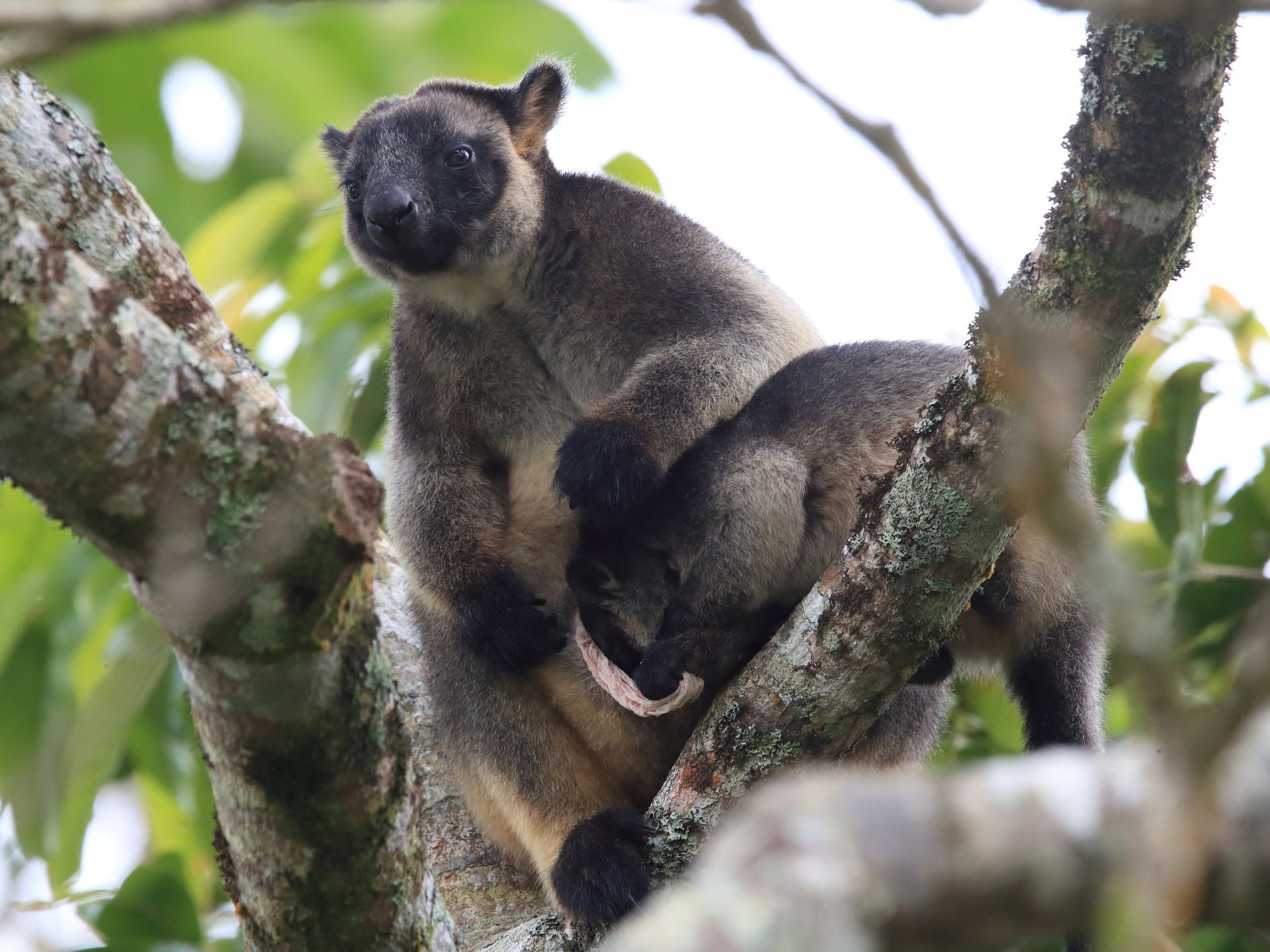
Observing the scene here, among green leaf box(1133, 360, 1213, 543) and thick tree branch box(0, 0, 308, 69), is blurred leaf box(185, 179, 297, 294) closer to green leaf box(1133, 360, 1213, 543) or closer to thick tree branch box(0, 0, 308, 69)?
green leaf box(1133, 360, 1213, 543)

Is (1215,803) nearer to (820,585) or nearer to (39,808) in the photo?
(820,585)

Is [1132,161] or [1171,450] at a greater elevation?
[1132,161]

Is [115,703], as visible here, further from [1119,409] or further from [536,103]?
[1119,409]

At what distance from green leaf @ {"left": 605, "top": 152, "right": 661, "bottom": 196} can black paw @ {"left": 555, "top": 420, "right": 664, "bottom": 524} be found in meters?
2.33

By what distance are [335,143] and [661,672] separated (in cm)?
374

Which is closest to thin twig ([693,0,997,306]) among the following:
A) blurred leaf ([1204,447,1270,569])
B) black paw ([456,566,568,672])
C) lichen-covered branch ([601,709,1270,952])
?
lichen-covered branch ([601,709,1270,952])

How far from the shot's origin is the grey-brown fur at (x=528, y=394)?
16.4 feet

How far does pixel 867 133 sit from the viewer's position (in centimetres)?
182

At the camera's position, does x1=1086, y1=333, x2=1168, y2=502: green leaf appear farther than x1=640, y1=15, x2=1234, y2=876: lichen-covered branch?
Yes

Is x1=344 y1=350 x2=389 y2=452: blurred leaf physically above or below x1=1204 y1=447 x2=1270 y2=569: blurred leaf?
above

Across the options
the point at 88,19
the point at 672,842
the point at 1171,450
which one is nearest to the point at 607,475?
the point at 672,842

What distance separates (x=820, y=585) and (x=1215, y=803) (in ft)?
7.20

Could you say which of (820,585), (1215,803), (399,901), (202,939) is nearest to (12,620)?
(202,939)

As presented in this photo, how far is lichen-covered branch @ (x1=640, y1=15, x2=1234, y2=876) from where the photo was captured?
11.1 ft
